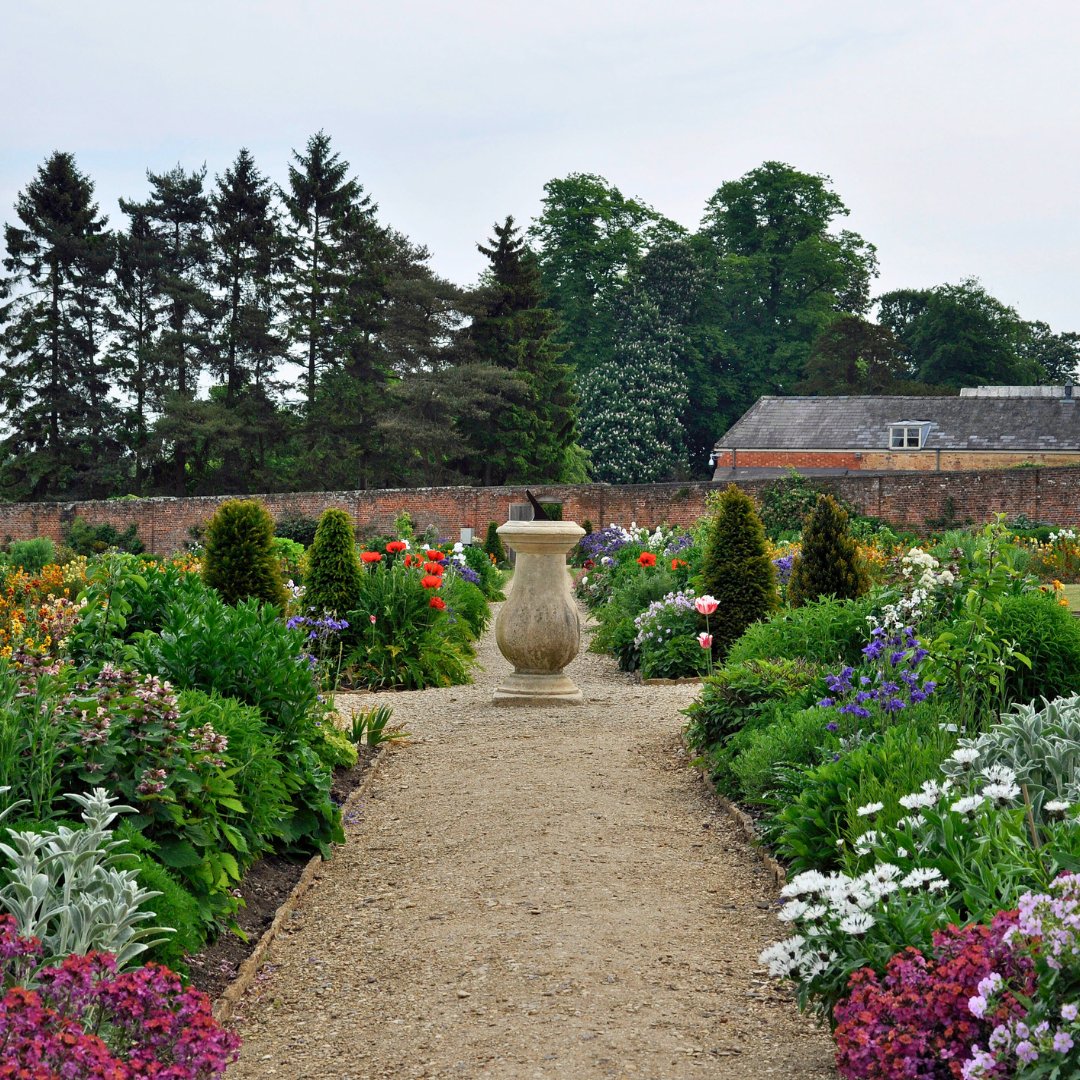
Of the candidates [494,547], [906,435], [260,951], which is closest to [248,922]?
[260,951]

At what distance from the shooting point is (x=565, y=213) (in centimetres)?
4525

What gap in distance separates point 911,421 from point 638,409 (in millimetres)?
8792

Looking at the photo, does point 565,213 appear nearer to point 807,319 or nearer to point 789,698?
point 807,319

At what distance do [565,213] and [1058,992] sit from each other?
44489 mm

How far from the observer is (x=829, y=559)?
1005 cm

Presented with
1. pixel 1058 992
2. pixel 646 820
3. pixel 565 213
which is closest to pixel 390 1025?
pixel 1058 992

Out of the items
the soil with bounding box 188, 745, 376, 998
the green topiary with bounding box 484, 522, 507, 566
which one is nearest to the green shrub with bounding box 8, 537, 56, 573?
the green topiary with bounding box 484, 522, 507, 566

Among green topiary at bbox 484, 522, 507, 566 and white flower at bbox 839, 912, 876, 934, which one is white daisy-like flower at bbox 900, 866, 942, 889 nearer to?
white flower at bbox 839, 912, 876, 934

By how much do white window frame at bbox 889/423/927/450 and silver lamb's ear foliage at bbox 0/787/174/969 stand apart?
36043 millimetres

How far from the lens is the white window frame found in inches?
1473

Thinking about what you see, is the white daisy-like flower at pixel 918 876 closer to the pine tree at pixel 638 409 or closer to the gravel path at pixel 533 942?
the gravel path at pixel 533 942

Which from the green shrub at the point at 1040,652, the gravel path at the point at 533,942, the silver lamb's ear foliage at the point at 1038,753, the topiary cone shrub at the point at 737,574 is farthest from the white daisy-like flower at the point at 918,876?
the topiary cone shrub at the point at 737,574

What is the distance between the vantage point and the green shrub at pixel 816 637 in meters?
7.43

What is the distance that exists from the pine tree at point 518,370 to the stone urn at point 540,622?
26717mm
